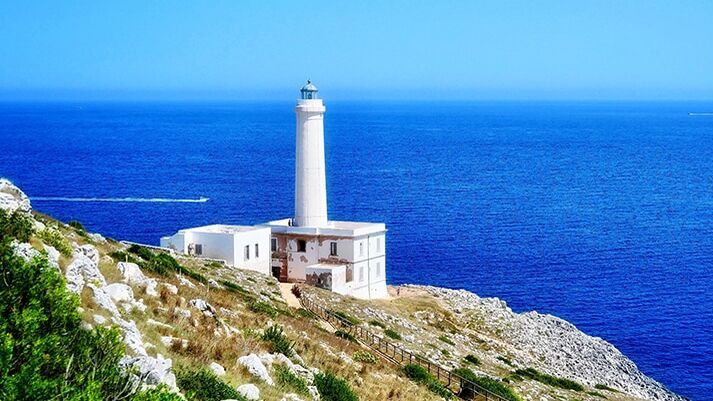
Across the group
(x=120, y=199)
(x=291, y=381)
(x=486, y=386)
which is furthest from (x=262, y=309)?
(x=120, y=199)

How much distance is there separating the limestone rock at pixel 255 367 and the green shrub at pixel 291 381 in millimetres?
498

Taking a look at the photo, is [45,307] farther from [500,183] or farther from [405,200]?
[500,183]

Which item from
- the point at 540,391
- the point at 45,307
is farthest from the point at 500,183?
the point at 45,307

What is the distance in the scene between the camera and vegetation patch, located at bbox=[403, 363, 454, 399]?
25.8 metres

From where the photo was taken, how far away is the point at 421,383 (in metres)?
26.1

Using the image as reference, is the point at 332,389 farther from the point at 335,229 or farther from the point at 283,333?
the point at 335,229

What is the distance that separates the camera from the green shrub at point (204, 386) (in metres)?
14.5

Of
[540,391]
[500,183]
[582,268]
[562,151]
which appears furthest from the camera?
[562,151]

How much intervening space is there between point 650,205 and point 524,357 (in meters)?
63.8

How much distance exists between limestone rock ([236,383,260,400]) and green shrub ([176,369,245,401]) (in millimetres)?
403

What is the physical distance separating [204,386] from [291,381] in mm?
3897

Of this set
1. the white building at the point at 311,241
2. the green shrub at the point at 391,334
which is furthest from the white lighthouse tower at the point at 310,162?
the green shrub at the point at 391,334

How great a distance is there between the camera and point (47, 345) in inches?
504

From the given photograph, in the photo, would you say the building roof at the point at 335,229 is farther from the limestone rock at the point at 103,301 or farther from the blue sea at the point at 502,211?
the limestone rock at the point at 103,301
